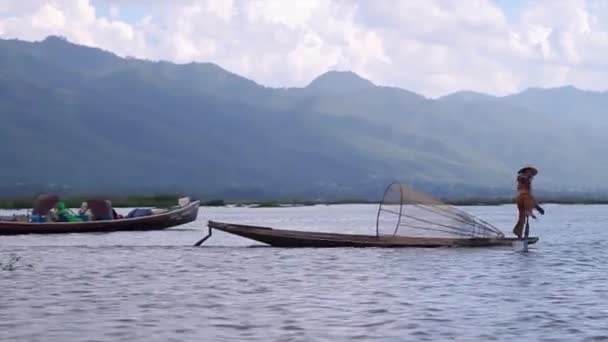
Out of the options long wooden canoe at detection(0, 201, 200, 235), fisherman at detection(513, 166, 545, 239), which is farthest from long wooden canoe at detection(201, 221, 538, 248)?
long wooden canoe at detection(0, 201, 200, 235)

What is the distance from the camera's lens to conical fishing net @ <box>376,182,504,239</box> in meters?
39.2

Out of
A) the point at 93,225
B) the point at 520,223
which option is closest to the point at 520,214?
the point at 520,223

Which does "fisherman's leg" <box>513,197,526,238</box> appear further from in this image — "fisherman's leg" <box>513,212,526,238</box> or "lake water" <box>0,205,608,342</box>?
"lake water" <box>0,205,608,342</box>

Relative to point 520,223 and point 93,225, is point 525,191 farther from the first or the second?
point 93,225

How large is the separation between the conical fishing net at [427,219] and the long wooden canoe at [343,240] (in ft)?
1.33

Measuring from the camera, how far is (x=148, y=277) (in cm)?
3206

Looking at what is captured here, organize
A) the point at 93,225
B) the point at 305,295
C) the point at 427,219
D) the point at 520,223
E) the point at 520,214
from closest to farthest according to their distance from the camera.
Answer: the point at 305,295 → the point at 520,214 → the point at 520,223 → the point at 427,219 → the point at 93,225

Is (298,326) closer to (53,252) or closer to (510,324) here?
(510,324)

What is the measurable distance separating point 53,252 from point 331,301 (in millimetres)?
20187

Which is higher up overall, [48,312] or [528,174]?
[528,174]

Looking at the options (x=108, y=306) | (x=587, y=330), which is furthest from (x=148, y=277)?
(x=587, y=330)

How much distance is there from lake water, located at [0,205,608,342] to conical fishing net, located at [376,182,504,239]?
941 mm

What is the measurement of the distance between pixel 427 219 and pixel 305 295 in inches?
548

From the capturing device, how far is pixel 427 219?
4025cm
